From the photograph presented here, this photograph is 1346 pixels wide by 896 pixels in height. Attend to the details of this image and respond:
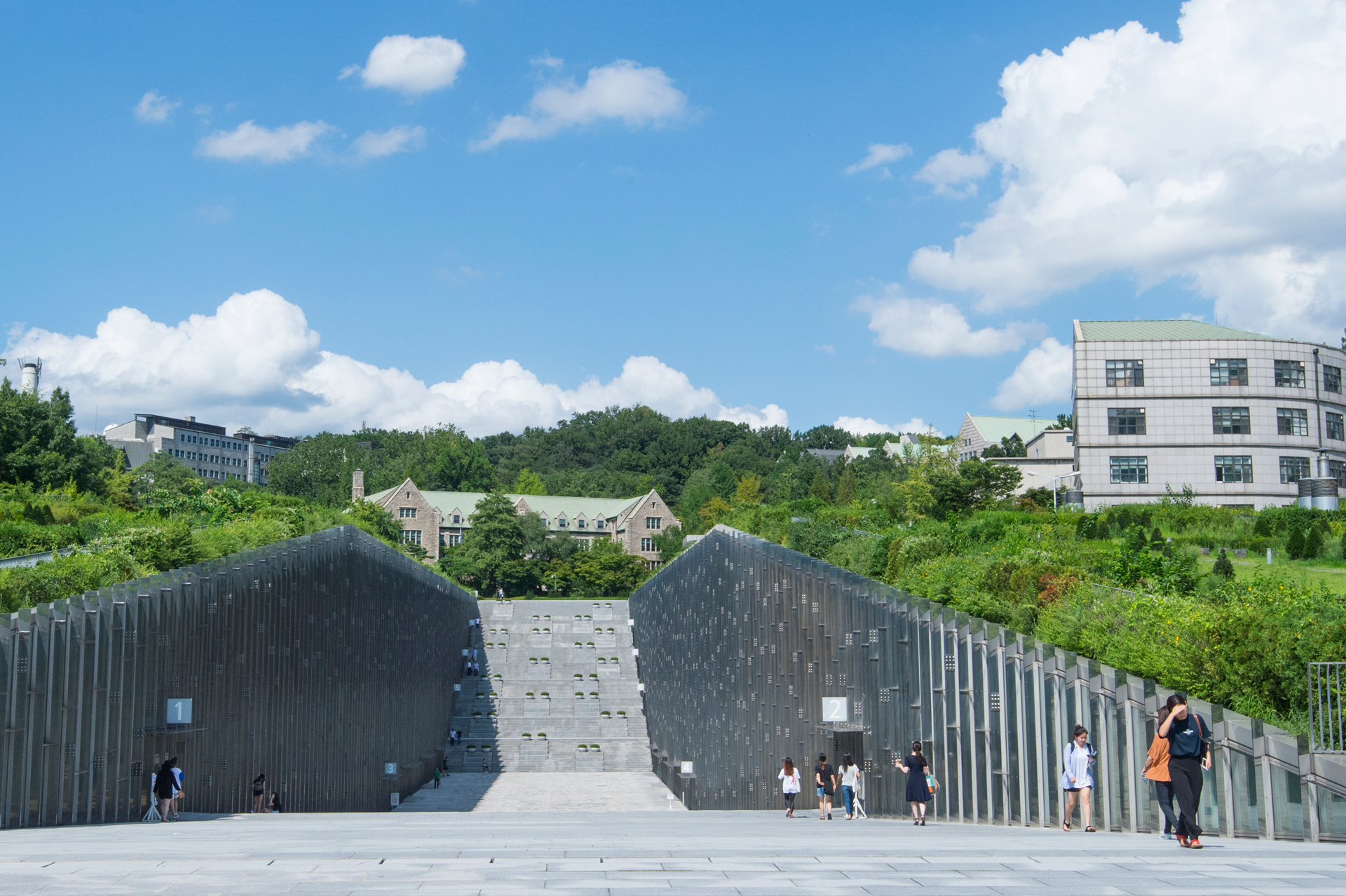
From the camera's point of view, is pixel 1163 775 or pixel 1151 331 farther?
pixel 1151 331

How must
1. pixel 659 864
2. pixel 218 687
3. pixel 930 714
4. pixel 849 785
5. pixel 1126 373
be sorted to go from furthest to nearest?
pixel 1126 373
pixel 218 687
pixel 849 785
pixel 930 714
pixel 659 864

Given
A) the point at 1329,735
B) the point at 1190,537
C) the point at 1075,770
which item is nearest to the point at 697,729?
the point at 1190,537

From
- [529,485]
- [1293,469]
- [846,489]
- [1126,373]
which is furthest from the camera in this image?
[529,485]

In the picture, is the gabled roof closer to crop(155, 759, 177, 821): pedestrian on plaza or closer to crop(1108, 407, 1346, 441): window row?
crop(1108, 407, 1346, 441): window row

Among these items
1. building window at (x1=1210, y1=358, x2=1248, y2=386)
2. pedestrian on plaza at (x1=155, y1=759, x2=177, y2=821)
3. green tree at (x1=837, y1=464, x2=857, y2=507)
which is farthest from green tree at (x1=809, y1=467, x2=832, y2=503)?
pedestrian on plaza at (x1=155, y1=759, x2=177, y2=821)

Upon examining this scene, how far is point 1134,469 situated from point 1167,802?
36773 millimetres

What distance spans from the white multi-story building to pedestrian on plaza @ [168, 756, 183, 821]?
37.5 meters

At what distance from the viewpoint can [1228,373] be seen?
136 ft

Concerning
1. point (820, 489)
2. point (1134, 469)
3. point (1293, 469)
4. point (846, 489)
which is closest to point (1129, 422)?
point (1134, 469)

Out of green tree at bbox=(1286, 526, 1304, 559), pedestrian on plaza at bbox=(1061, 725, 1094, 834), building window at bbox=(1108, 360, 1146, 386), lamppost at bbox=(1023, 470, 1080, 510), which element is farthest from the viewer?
lamppost at bbox=(1023, 470, 1080, 510)

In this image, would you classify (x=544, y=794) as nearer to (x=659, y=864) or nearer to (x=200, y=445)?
(x=659, y=864)

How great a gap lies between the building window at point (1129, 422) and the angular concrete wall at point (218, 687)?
31.1 metres

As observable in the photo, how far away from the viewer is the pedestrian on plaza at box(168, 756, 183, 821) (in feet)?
44.8

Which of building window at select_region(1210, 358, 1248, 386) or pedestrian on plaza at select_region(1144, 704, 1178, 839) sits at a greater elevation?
building window at select_region(1210, 358, 1248, 386)
